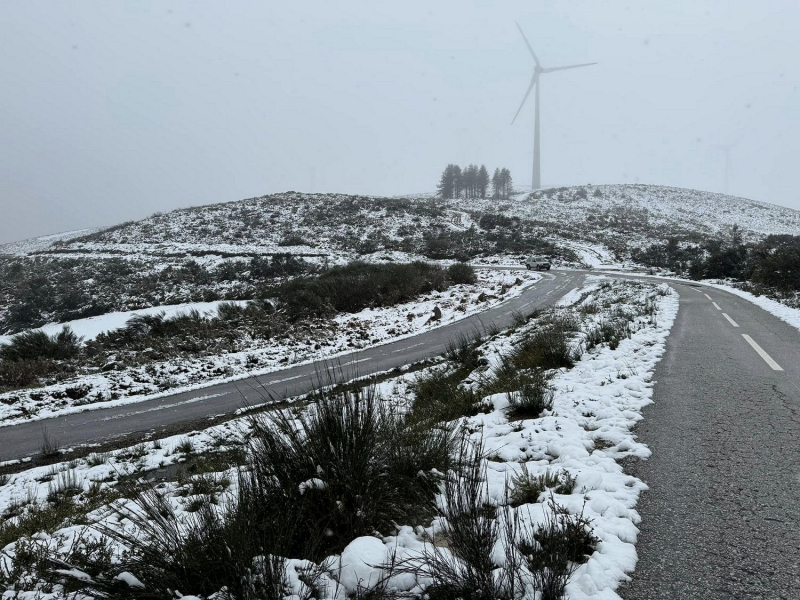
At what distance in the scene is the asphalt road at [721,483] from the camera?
2527mm

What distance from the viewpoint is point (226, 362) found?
14609mm

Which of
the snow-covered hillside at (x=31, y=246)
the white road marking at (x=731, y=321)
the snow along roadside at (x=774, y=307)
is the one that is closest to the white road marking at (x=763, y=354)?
the white road marking at (x=731, y=321)

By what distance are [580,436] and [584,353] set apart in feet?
14.0

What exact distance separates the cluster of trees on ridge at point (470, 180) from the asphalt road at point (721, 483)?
102 meters

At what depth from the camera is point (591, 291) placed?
77.6 feet

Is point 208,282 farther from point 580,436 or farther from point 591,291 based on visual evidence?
point 580,436

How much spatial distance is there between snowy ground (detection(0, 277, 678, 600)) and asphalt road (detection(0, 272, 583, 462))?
1768 mm

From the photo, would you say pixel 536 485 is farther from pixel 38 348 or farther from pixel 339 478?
pixel 38 348

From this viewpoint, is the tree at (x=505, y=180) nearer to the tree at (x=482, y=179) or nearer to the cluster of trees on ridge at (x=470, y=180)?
the cluster of trees on ridge at (x=470, y=180)

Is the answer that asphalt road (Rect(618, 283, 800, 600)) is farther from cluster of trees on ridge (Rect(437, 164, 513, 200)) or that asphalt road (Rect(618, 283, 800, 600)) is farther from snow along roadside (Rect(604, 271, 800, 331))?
cluster of trees on ridge (Rect(437, 164, 513, 200))

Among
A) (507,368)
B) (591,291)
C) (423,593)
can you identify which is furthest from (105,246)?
(423,593)

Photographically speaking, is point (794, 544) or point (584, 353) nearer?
point (794, 544)

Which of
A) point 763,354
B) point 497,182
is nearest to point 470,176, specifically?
point 497,182

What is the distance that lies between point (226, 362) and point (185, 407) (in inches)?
163
